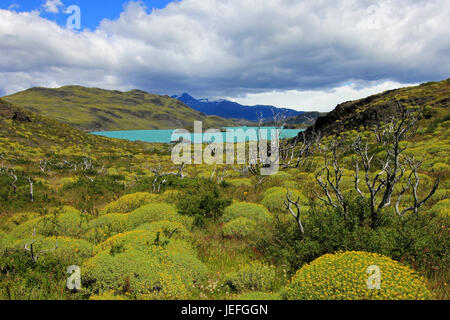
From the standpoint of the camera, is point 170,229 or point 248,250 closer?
point 248,250

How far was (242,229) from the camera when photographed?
24.3 ft

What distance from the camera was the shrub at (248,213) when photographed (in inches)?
329

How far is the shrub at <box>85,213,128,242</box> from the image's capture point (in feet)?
24.1

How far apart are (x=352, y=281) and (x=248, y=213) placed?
507 cm

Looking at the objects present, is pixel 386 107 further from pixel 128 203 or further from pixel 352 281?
pixel 352 281

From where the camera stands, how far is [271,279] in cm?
469

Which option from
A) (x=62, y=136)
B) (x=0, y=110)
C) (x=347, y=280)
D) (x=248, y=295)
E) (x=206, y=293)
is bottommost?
(x=206, y=293)

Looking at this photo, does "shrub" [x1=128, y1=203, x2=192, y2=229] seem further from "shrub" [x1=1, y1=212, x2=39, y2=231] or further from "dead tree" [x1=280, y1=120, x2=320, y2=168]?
"shrub" [x1=1, y1=212, x2=39, y2=231]

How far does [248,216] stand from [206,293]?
13.4 feet

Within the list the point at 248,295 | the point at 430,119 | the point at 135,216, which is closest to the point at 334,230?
the point at 248,295

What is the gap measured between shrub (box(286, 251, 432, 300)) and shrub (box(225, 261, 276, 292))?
544 mm

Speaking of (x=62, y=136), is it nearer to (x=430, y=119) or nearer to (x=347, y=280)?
(x=347, y=280)

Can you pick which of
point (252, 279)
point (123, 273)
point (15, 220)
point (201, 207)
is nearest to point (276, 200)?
point (201, 207)

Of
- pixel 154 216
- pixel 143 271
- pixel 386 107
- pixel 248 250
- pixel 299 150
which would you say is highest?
pixel 386 107
